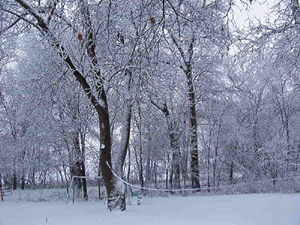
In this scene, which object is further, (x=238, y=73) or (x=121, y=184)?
(x=238, y=73)

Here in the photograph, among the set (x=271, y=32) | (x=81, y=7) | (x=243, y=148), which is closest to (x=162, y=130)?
(x=243, y=148)

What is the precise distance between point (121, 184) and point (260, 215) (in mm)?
3189

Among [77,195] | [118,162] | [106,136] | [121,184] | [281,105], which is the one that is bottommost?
[77,195]

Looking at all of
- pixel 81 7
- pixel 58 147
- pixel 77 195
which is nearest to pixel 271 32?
pixel 81 7

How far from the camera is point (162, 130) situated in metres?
14.1

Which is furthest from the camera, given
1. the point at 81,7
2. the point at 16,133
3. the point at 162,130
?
the point at 16,133

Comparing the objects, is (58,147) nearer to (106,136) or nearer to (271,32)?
(106,136)

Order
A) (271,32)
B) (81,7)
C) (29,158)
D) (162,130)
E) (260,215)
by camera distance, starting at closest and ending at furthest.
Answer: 1. (81,7)
2. (260,215)
3. (271,32)
4. (29,158)
5. (162,130)

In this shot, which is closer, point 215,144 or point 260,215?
point 260,215

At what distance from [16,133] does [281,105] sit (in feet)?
47.5

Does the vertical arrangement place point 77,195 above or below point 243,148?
below

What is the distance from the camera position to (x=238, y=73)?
617 inches

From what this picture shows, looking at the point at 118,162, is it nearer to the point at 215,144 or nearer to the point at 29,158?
the point at 29,158

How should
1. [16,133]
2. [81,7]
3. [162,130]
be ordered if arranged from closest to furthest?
[81,7] → [162,130] → [16,133]
